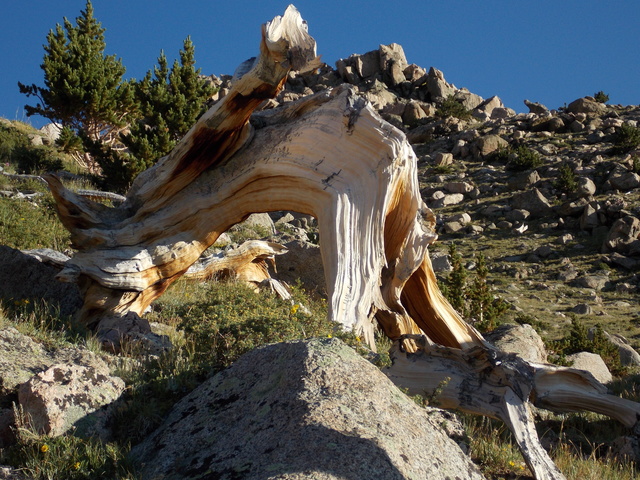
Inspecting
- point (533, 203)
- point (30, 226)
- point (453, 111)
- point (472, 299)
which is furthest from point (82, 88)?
point (453, 111)

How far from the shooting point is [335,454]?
136 inches

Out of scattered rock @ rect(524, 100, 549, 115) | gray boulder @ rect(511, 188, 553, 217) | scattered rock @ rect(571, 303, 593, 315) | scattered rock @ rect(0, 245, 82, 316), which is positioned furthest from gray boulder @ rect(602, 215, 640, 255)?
scattered rock @ rect(524, 100, 549, 115)

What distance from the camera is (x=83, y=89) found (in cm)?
2162

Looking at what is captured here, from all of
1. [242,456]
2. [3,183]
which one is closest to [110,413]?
[242,456]

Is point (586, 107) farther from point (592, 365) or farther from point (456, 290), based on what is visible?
point (592, 365)

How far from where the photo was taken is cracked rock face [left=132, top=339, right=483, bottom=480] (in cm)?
348

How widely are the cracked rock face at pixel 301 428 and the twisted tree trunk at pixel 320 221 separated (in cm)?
239

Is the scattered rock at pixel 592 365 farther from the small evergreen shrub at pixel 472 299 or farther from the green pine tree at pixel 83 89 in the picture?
the green pine tree at pixel 83 89

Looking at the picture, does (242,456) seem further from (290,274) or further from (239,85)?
(290,274)

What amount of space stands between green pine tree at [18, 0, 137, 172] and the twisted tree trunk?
44.6 ft

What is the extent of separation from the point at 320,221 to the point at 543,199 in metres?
22.9

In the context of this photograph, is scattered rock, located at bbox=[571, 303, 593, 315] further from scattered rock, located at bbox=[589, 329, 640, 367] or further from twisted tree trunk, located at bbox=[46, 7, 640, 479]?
twisted tree trunk, located at bbox=[46, 7, 640, 479]

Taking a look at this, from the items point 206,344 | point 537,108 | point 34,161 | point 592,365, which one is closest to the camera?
point 206,344

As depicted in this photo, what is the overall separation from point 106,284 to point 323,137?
3.14 metres
